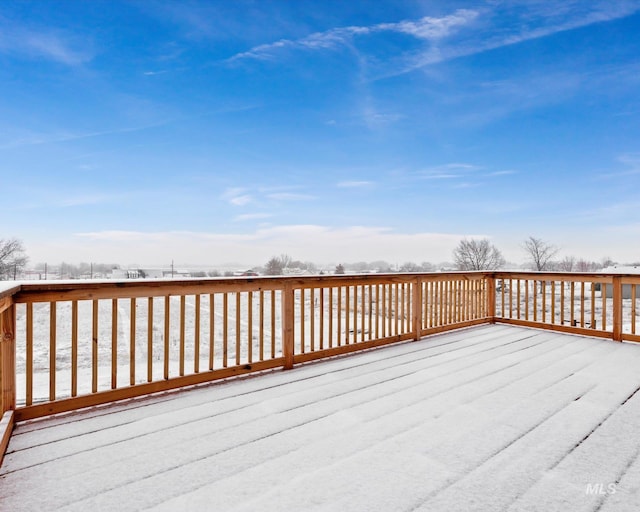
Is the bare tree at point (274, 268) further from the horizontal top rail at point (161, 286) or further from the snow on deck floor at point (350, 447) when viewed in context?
the snow on deck floor at point (350, 447)

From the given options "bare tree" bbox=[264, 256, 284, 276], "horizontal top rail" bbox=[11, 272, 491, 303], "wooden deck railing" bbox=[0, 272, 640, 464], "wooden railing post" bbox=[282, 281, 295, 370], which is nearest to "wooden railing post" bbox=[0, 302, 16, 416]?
"wooden deck railing" bbox=[0, 272, 640, 464]

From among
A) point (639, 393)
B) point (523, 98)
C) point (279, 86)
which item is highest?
point (279, 86)

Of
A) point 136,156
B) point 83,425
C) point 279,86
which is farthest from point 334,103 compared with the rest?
point 83,425

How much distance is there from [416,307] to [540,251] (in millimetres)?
36536

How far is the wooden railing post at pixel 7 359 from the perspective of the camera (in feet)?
6.53

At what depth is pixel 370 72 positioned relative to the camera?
1022cm

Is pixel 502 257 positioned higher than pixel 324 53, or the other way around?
pixel 324 53

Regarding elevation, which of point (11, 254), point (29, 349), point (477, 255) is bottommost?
point (29, 349)

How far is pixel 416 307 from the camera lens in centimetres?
450

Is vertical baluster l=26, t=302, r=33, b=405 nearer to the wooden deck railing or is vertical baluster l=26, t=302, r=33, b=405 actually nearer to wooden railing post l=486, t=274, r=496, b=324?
the wooden deck railing

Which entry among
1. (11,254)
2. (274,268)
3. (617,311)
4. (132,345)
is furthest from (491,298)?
(11,254)

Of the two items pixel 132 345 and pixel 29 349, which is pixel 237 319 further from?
pixel 29 349

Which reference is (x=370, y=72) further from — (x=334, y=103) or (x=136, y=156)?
(x=136, y=156)

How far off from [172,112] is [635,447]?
15.7 m
